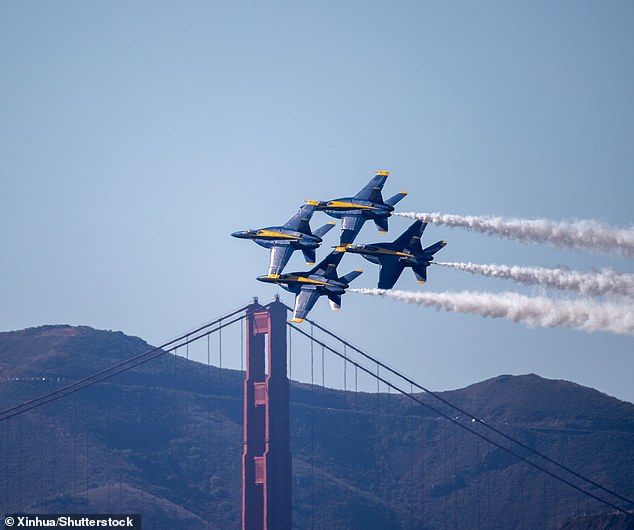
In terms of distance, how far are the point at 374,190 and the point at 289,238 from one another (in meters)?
9.39

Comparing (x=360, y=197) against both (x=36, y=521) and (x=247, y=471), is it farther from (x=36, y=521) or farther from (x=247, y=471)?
(x=36, y=521)

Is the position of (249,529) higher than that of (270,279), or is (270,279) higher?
(270,279)

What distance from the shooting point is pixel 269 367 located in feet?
604

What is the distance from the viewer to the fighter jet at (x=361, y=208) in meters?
127

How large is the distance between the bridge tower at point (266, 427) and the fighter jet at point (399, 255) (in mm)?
49421

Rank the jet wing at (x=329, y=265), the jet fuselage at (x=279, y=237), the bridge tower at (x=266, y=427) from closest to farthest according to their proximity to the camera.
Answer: the jet fuselage at (x=279, y=237) < the jet wing at (x=329, y=265) < the bridge tower at (x=266, y=427)

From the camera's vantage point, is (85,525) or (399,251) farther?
(85,525)

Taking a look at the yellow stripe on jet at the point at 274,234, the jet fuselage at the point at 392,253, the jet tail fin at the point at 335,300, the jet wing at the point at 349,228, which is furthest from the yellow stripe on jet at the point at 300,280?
the jet fuselage at the point at 392,253

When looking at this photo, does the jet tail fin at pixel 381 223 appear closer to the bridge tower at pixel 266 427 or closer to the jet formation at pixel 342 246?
the jet formation at pixel 342 246

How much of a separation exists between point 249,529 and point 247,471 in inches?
284

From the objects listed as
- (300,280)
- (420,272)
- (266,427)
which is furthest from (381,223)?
(266,427)

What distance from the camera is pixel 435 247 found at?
130 metres

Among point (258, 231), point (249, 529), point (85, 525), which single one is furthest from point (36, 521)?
point (258, 231)

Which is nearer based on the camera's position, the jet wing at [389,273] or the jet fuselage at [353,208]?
the jet fuselage at [353,208]
